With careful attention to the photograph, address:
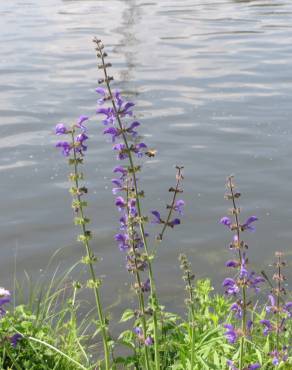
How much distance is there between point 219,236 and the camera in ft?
26.2

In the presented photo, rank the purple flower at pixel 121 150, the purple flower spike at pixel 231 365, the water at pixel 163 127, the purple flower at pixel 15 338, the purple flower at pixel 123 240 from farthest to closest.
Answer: the water at pixel 163 127 → the purple flower at pixel 15 338 → the purple flower spike at pixel 231 365 → the purple flower at pixel 123 240 → the purple flower at pixel 121 150

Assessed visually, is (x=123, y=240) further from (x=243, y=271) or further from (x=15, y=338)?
(x=15, y=338)

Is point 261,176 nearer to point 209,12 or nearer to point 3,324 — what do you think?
point 3,324

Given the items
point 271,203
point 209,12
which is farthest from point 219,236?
point 209,12

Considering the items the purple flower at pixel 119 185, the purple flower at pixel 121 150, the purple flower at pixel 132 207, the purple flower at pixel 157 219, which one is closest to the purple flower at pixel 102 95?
the purple flower at pixel 121 150

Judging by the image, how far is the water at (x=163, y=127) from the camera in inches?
310

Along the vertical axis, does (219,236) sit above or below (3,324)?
below

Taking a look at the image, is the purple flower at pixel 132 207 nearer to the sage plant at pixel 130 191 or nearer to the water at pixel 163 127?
the sage plant at pixel 130 191

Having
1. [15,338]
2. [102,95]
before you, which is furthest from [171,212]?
[15,338]

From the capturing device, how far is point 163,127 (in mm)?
11461

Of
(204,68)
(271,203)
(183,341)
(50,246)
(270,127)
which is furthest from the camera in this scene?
(204,68)

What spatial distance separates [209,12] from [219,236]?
1607 centimetres

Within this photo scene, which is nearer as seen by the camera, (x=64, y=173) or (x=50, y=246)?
(x=50, y=246)

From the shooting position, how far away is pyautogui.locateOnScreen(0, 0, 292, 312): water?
787 cm
